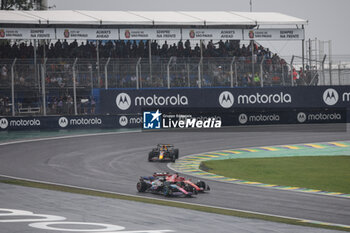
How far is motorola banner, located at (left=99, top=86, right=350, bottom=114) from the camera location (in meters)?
36.5

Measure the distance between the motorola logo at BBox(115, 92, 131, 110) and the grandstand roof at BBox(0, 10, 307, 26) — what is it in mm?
5370

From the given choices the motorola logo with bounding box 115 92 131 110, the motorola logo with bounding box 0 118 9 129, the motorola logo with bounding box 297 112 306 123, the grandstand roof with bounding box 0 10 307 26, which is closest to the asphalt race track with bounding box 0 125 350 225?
the motorola logo with bounding box 297 112 306 123

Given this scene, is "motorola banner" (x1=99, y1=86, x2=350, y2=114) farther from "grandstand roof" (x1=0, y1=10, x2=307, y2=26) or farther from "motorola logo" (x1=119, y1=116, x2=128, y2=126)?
"grandstand roof" (x1=0, y1=10, x2=307, y2=26)

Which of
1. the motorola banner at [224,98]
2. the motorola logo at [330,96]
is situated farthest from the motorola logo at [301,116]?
the motorola logo at [330,96]

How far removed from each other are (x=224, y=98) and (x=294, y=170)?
48.6 feet

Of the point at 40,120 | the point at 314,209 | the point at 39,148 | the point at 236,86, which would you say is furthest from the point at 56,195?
the point at 236,86

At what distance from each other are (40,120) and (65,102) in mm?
1718

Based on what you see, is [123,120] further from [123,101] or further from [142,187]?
[142,187]

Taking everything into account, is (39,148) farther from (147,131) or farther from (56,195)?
(56,195)

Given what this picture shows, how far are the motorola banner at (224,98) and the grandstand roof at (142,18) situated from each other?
5.56 metres

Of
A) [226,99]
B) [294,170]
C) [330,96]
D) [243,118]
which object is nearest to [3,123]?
[226,99]

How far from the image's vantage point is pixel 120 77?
36938 mm

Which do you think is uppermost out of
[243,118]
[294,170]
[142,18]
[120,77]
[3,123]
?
[142,18]

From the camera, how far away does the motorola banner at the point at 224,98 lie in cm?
3650
